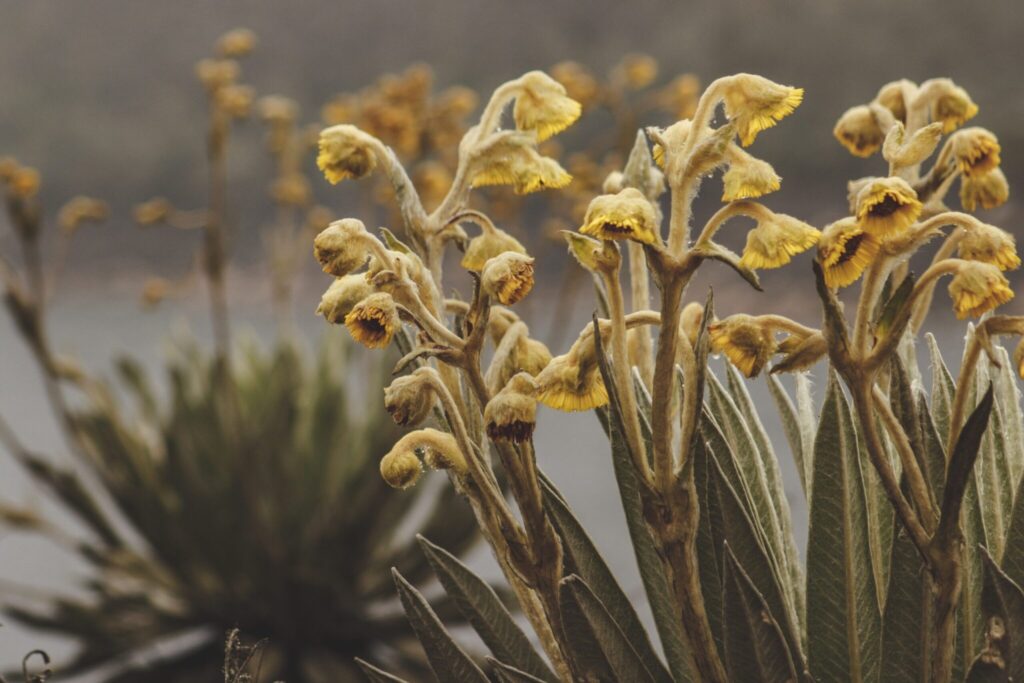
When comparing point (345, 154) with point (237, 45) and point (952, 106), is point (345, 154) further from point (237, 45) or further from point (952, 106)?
point (237, 45)

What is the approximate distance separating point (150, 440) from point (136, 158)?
151cm

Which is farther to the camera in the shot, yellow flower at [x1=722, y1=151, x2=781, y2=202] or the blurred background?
the blurred background

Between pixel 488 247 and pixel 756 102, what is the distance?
0.07m

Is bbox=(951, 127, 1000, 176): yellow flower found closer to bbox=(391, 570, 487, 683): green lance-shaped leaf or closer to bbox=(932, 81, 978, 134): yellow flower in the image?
bbox=(932, 81, 978, 134): yellow flower

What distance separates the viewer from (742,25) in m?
1.90

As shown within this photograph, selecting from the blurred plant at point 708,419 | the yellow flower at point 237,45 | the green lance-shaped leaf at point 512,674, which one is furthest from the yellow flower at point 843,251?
the yellow flower at point 237,45

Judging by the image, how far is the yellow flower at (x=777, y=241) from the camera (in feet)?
0.74

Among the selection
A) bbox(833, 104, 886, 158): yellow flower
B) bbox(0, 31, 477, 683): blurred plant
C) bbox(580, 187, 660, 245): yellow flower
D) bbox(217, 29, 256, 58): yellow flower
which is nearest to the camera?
bbox(580, 187, 660, 245): yellow flower

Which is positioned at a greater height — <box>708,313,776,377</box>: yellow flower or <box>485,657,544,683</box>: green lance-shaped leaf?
<box>708,313,776,377</box>: yellow flower

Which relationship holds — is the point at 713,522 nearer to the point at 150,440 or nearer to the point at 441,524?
the point at 441,524

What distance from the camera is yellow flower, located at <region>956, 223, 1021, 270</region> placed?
0.23 meters

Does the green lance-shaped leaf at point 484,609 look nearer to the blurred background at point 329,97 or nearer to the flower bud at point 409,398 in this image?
the flower bud at point 409,398

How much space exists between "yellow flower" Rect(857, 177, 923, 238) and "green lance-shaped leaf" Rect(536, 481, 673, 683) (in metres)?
0.10

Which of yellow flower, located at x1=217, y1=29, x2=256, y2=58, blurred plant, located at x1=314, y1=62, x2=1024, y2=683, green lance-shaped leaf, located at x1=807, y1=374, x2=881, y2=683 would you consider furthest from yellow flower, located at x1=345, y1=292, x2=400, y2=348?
yellow flower, located at x1=217, y1=29, x2=256, y2=58
